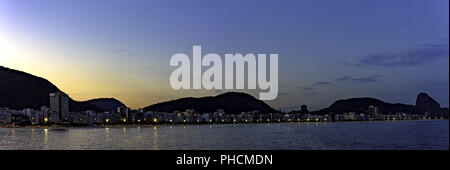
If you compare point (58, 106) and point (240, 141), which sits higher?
point (58, 106)

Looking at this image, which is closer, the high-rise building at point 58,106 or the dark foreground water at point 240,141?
the dark foreground water at point 240,141

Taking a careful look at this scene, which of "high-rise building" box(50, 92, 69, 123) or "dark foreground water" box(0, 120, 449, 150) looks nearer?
"dark foreground water" box(0, 120, 449, 150)

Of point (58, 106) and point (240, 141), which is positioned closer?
point (240, 141)

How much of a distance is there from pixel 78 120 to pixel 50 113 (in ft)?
42.1
